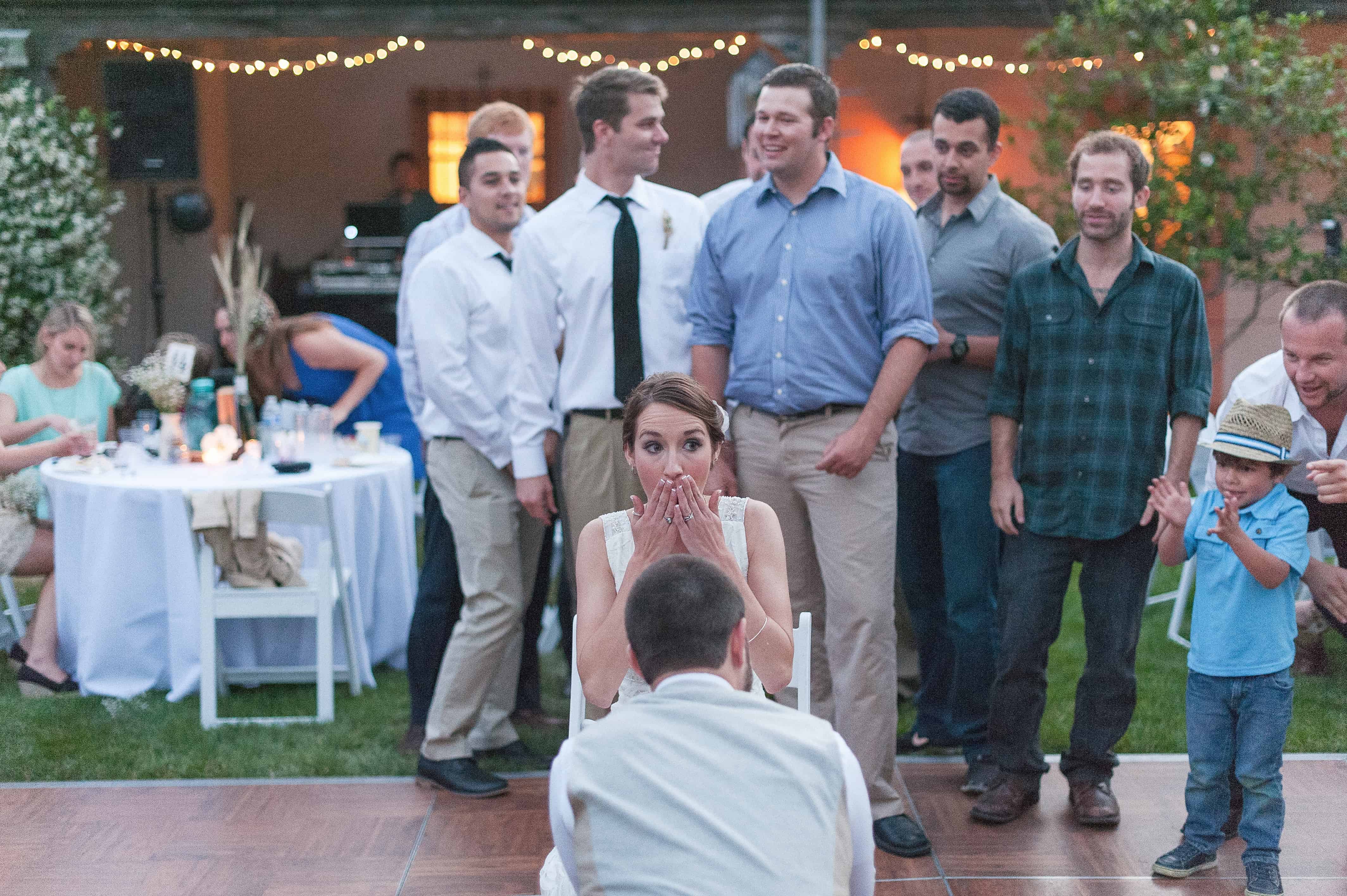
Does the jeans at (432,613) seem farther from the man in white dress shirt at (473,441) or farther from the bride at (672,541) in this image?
the bride at (672,541)

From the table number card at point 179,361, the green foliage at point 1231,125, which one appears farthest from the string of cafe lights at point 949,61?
the table number card at point 179,361

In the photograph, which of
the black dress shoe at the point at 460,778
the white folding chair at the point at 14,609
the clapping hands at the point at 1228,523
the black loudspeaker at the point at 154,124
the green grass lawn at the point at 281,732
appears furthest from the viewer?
the black loudspeaker at the point at 154,124

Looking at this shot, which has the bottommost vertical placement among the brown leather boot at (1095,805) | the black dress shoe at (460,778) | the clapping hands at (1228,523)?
the black dress shoe at (460,778)

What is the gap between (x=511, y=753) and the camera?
3928 millimetres

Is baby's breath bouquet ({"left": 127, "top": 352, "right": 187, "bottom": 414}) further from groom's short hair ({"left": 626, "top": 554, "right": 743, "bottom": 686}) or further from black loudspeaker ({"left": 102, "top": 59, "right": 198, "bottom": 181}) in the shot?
groom's short hair ({"left": 626, "top": 554, "right": 743, "bottom": 686})

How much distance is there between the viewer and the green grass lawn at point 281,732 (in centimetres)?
381

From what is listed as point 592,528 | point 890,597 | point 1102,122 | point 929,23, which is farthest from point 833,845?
point 929,23

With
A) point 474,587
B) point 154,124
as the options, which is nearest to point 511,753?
point 474,587

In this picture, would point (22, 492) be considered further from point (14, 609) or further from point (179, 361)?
point (179, 361)

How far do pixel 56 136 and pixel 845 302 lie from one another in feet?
15.9

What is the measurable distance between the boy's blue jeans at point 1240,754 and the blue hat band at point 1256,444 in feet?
1.55

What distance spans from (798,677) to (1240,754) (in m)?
1.12

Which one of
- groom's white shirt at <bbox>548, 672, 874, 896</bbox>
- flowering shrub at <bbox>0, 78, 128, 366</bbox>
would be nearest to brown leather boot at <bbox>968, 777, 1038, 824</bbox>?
groom's white shirt at <bbox>548, 672, 874, 896</bbox>

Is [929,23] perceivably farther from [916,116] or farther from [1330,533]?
[1330,533]
